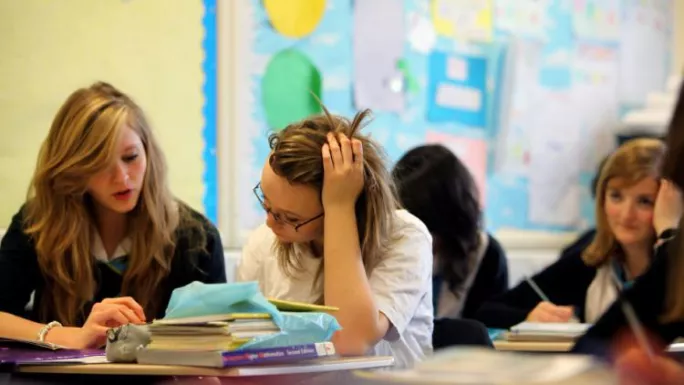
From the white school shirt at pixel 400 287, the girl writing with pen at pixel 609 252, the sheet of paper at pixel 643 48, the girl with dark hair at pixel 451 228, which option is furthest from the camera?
the sheet of paper at pixel 643 48

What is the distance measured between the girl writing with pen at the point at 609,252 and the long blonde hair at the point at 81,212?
1.08 m

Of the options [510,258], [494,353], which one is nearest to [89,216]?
[494,353]

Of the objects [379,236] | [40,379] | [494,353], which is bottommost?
[40,379]

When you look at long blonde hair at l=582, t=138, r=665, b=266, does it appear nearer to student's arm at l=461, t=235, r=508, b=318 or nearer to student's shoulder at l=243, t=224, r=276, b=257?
student's arm at l=461, t=235, r=508, b=318

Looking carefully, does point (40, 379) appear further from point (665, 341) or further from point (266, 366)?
point (665, 341)

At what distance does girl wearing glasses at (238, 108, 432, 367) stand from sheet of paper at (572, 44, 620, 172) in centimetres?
241

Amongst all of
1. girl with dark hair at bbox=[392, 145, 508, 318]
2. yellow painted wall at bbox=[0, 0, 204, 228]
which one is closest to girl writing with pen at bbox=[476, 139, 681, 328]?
girl with dark hair at bbox=[392, 145, 508, 318]

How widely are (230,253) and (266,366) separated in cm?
184

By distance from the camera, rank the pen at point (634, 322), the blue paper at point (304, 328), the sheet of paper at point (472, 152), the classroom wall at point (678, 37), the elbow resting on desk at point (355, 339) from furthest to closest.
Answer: the classroom wall at point (678, 37)
the sheet of paper at point (472, 152)
the elbow resting on desk at point (355, 339)
the blue paper at point (304, 328)
the pen at point (634, 322)

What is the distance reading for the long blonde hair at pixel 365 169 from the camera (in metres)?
1.97

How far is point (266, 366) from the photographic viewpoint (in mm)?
1435

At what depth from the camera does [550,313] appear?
2658 millimetres

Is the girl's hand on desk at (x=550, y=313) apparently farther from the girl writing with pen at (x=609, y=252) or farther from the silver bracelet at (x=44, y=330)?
the silver bracelet at (x=44, y=330)

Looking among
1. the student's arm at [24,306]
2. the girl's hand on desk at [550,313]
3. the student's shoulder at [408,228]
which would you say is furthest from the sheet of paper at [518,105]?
the student's arm at [24,306]
